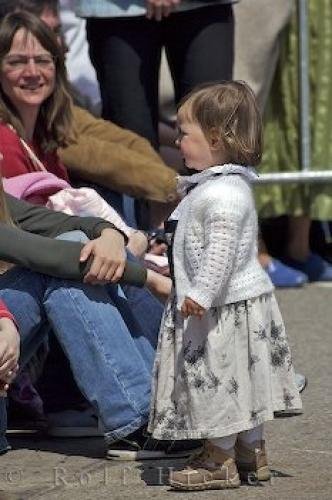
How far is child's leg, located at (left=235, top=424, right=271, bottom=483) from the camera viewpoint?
4.10m

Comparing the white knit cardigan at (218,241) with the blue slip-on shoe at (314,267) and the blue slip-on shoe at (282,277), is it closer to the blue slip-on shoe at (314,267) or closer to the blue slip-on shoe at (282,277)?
the blue slip-on shoe at (282,277)

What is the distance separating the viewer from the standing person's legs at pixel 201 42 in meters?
5.65

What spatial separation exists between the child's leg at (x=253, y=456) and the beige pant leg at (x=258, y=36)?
2639 mm

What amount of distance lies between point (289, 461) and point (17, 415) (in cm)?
94

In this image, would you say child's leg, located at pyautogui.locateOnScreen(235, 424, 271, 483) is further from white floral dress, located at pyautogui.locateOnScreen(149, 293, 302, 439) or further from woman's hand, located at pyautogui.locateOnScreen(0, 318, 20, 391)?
woman's hand, located at pyautogui.locateOnScreen(0, 318, 20, 391)

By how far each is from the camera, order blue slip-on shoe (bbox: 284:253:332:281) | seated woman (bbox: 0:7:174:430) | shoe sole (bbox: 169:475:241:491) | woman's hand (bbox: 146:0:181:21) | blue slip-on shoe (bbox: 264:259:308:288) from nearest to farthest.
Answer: shoe sole (bbox: 169:475:241:491), seated woman (bbox: 0:7:174:430), woman's hand (bbox: 146:0:181:21), blue slip-on shoe (bbox: 264:259:308:288), blue slip-on shoe (bbox: 284:253:332:281)

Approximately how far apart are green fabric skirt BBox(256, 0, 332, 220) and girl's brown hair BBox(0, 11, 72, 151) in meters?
1.80

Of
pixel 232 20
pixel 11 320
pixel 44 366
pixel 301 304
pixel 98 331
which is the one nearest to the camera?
pixel 11 320

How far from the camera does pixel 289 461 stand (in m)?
4.29

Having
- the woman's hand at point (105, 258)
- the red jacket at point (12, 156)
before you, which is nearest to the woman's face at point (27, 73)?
the red jacket at point (12, 156)

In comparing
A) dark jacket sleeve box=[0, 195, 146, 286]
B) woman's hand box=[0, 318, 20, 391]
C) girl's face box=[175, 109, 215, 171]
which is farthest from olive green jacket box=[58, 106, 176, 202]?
woman's hand box=[0, 318, 20, 391]

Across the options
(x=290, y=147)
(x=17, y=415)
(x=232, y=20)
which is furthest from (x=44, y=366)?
(x=290, y=147)

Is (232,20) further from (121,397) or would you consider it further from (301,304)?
(121,397)

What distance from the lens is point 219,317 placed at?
397 cm
